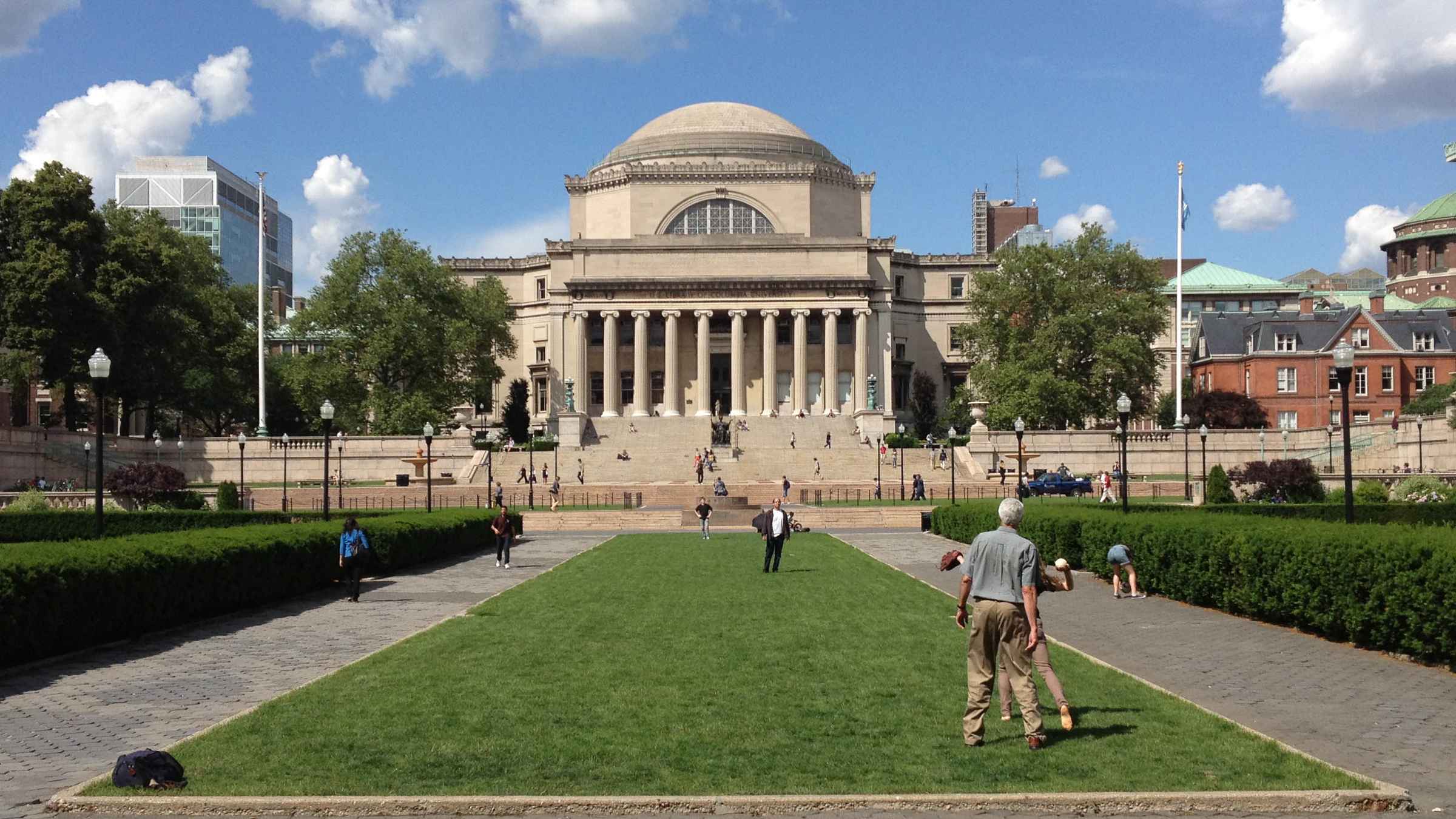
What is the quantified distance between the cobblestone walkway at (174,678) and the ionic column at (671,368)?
64.2 meters

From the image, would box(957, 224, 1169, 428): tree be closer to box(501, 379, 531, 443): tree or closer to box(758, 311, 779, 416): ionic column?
box(758, 311, 779, 416): ionic column

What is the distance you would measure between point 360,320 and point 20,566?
222 ft

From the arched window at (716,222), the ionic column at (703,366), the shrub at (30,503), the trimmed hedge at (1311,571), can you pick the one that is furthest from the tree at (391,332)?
the trimmed hedge at (1311,571)

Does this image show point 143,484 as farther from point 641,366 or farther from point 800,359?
point 800,359

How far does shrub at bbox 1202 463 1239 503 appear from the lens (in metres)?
48.2

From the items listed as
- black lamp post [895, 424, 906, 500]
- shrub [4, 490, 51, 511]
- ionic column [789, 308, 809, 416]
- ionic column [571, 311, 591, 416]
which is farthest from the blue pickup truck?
shrub [4, 490, 51, 511]

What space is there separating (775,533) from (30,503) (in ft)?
97.0

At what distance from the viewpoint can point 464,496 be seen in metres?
60.0

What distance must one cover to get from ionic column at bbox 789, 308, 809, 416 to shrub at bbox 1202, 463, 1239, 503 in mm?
41130

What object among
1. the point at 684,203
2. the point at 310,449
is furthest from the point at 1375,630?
the point at 684,203

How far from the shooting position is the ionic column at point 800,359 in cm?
8862

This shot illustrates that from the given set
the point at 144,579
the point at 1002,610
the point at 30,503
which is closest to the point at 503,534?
the point at 144,579

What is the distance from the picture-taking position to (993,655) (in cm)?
1070

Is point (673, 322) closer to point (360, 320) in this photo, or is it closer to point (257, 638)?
point (360, 320)
